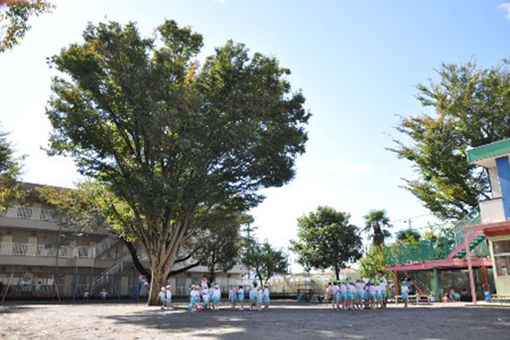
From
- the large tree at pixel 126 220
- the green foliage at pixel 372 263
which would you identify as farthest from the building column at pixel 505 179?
the green foliage at pixel 372 263

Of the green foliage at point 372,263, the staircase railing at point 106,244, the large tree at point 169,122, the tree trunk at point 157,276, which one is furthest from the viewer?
the staircase railing at point 106,244

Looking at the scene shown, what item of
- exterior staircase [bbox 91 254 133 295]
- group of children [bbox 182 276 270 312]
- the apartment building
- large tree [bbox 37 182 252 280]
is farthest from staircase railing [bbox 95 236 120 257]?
group of children [bbox 182 276 270 312]

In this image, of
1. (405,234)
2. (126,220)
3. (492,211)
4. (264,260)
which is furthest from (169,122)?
(264,260)

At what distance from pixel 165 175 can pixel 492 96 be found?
21976mm

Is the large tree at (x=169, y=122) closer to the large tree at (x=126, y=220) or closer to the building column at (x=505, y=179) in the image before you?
the large tree at (x=126, y=220)

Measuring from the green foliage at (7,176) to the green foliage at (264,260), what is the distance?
78.9 feet

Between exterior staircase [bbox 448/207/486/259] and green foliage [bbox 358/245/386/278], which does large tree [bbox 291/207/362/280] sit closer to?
green foliage [bbox 358/245/386/278]

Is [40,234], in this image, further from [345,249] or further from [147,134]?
[345,249]

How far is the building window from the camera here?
20.5 meters

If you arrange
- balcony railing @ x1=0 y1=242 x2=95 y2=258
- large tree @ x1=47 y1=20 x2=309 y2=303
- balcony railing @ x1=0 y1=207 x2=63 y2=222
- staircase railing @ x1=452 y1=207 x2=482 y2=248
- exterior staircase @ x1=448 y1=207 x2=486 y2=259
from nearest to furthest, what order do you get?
1. large tree @ x1=47 y1=20 x2=309 y2=303
2. exterior staircase @ x1=448 y1=207 x2=486 y2=259
3. staircase railing @ x1=452 y1=207 x2=482 y2=248
4. balcony railing @ x1=0 y1=242 x2=95 y2=258
5. balcony railing @ x1=0 y1=207 x2=63 y2=222

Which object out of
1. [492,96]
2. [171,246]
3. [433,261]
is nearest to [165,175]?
Answer: [171,246]

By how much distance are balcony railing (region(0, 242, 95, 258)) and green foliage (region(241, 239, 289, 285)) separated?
53.7 ft

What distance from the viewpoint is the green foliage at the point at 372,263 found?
34.6m

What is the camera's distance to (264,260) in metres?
47.0
